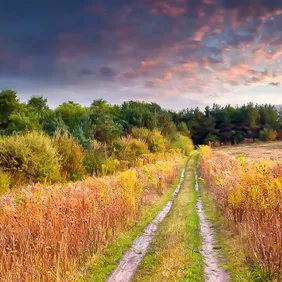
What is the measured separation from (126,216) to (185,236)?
2.38 meters

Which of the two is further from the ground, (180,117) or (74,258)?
(180,117)

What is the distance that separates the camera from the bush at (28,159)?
17.3m

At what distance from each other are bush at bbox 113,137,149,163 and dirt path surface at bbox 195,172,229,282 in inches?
631

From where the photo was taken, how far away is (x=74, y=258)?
7.64 meters

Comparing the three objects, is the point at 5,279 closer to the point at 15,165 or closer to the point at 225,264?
the point at 225,264

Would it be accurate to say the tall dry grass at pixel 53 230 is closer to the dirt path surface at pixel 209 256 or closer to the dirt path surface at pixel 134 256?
the dirt path surface at pixel 134 256

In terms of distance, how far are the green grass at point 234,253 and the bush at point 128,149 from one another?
16126 millimetres

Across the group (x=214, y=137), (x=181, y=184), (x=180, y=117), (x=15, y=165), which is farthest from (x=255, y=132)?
(x=15, y=165)

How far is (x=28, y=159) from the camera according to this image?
58.3ft

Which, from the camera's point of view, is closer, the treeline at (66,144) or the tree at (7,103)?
the treeline at (66,144)

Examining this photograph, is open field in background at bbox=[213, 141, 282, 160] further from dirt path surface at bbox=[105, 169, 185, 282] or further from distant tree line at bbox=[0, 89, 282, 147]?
dirt path surface at bbox=[105, 169, 185, 282]

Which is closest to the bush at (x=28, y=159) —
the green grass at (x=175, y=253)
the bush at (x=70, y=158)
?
the bush at (x=70, y=158)

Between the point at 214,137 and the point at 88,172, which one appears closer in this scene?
the point at 88,172

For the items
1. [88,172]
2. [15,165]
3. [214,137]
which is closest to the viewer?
[15,165]
